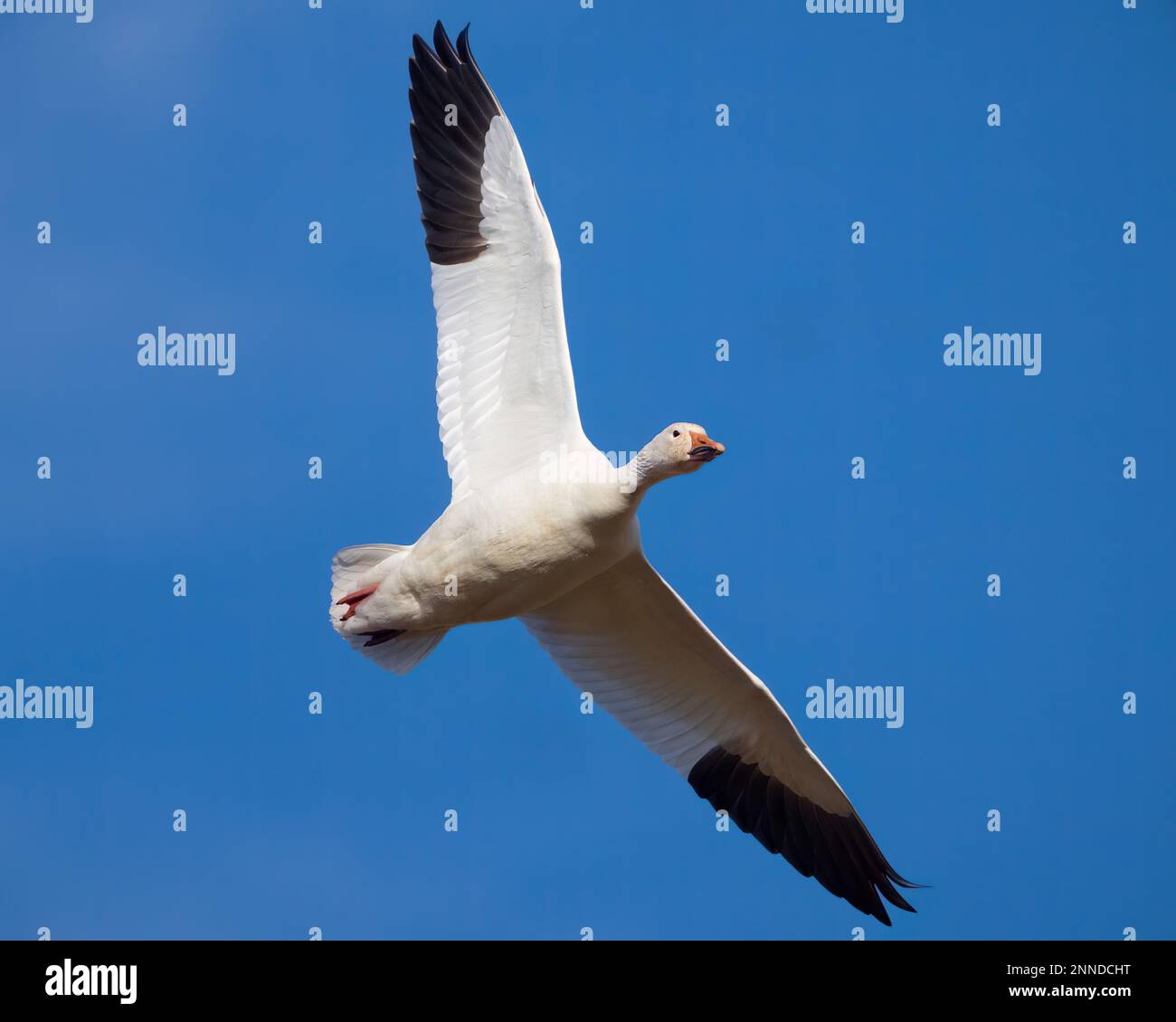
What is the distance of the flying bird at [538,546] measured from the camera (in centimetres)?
958

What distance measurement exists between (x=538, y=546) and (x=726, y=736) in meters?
2.12

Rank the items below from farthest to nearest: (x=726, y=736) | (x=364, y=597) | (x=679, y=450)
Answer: (x=726, y=736) → (x=364, y=597) → (x=679, y=450)

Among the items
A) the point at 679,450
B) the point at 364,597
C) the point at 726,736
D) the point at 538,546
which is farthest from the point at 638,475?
the point at 726,736

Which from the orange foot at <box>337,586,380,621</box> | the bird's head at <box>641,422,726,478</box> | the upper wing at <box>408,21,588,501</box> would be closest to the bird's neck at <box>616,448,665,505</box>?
the bird's head at <box>641,422,726,478</box>

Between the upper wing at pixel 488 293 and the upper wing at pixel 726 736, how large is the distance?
121 cm

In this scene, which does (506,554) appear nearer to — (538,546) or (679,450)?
(538,546)

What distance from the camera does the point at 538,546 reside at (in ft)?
31.2

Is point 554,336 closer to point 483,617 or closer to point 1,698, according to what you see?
point 483,617

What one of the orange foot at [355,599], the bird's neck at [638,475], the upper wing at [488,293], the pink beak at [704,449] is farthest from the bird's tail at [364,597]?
the pink beak at [704,449]

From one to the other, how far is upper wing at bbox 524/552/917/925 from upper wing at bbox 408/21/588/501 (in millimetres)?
1206

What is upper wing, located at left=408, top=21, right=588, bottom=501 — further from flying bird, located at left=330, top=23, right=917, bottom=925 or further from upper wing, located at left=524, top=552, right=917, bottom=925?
upper wing, located at left=524, top=552, right=917, bottom=925

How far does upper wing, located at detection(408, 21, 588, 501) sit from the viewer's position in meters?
9.86

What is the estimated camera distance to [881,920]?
10773mm

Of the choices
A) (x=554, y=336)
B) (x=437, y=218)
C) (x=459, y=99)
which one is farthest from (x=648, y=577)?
(x=459, y=99)
